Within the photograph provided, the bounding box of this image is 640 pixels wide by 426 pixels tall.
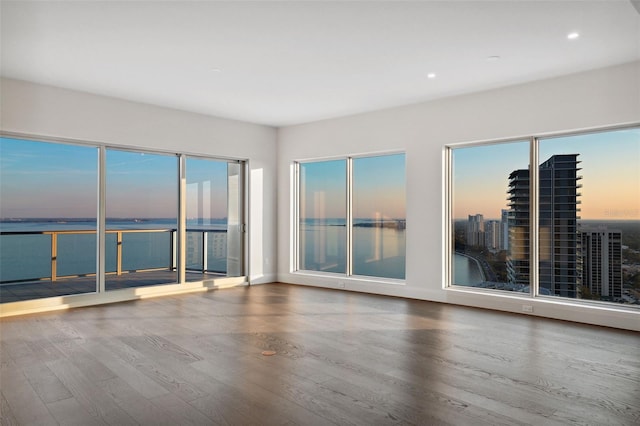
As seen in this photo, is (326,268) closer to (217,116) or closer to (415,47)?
(217,116)

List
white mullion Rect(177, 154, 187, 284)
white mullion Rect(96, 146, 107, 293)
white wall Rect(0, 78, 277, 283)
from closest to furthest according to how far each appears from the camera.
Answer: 1. white wall Rect(0, 78, 277, 283)
2. white mullion Rect(96, 146, 107, 293)
3. white mullion Rect(177, 154, 187, 284)

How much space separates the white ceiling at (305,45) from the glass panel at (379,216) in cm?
133

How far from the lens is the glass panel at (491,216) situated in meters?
5.57

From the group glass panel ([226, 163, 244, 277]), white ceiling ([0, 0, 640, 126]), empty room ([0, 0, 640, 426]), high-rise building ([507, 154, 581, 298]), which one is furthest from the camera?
glass panel ([226, 163, 244, 277])

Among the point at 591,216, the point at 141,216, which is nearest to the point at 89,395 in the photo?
the point at 141,216

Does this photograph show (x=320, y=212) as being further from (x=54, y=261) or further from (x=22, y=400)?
(x=22, y=400)

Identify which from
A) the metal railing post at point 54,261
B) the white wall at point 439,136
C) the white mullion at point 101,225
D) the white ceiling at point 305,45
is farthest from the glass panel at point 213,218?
the metal railing post at point 54,261

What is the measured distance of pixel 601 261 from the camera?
4.99 metres

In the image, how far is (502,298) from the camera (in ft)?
18.1

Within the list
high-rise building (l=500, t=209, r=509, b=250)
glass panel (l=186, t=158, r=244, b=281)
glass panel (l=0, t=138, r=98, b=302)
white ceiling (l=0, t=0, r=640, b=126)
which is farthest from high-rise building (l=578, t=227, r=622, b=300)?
glass panel (l=0, t=138, r=98, b=302)

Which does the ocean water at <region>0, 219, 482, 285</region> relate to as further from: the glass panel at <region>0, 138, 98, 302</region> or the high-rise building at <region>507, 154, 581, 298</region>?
the high-rise building at <region>507, 154, 581, 298</region>

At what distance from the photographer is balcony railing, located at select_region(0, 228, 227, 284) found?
19.5 feet

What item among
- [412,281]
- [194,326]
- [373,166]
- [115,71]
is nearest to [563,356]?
[412,281]

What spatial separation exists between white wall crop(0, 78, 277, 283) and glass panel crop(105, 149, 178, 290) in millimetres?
320
